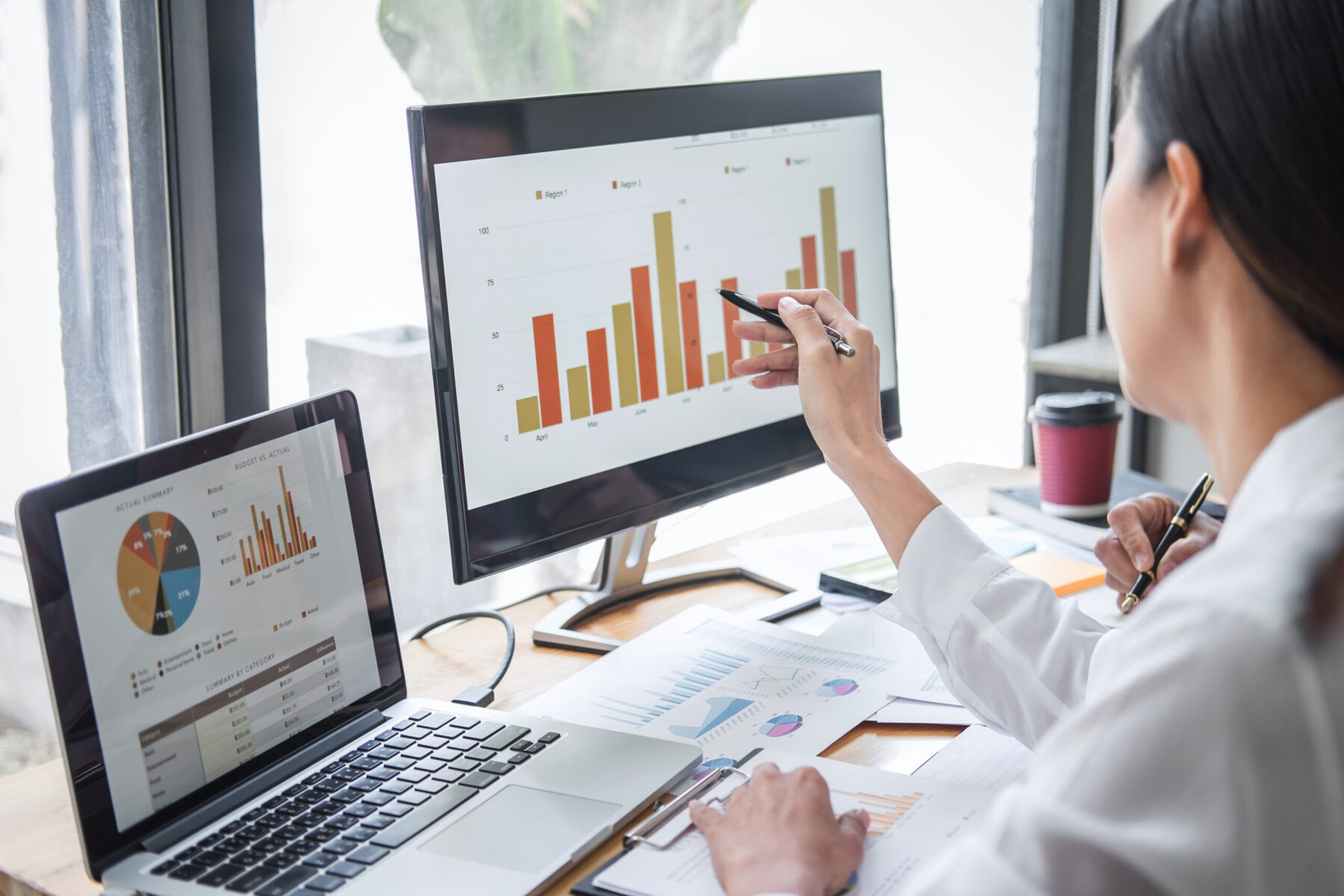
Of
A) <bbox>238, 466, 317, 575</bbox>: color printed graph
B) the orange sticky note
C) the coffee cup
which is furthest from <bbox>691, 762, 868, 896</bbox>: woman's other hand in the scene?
the coffee cup

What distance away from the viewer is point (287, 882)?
2.22 ft

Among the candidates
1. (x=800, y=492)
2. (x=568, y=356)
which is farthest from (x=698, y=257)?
(x=800, y=492)

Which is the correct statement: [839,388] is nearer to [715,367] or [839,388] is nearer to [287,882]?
Answer: [715,367]

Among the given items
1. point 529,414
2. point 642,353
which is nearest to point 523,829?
point 529,414

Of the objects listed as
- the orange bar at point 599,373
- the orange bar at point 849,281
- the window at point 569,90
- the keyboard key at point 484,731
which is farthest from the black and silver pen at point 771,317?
the window at point 569,90

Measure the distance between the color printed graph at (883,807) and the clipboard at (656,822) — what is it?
0.08m

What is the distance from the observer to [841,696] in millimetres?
972

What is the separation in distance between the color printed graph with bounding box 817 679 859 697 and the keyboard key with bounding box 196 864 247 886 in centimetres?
49

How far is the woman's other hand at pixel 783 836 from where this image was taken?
66cm

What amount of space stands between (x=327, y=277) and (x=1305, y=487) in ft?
3.55

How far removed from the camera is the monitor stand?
1128 mm

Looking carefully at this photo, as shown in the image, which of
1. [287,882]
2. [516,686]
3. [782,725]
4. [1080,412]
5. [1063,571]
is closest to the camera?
[287,882]

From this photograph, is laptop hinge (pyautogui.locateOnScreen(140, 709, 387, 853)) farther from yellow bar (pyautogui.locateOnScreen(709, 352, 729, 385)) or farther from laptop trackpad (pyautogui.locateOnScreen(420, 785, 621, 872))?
yellow bar (pyautogui.locateOnScreen(709, 352, 729, 385))

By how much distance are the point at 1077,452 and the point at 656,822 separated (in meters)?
0.87
